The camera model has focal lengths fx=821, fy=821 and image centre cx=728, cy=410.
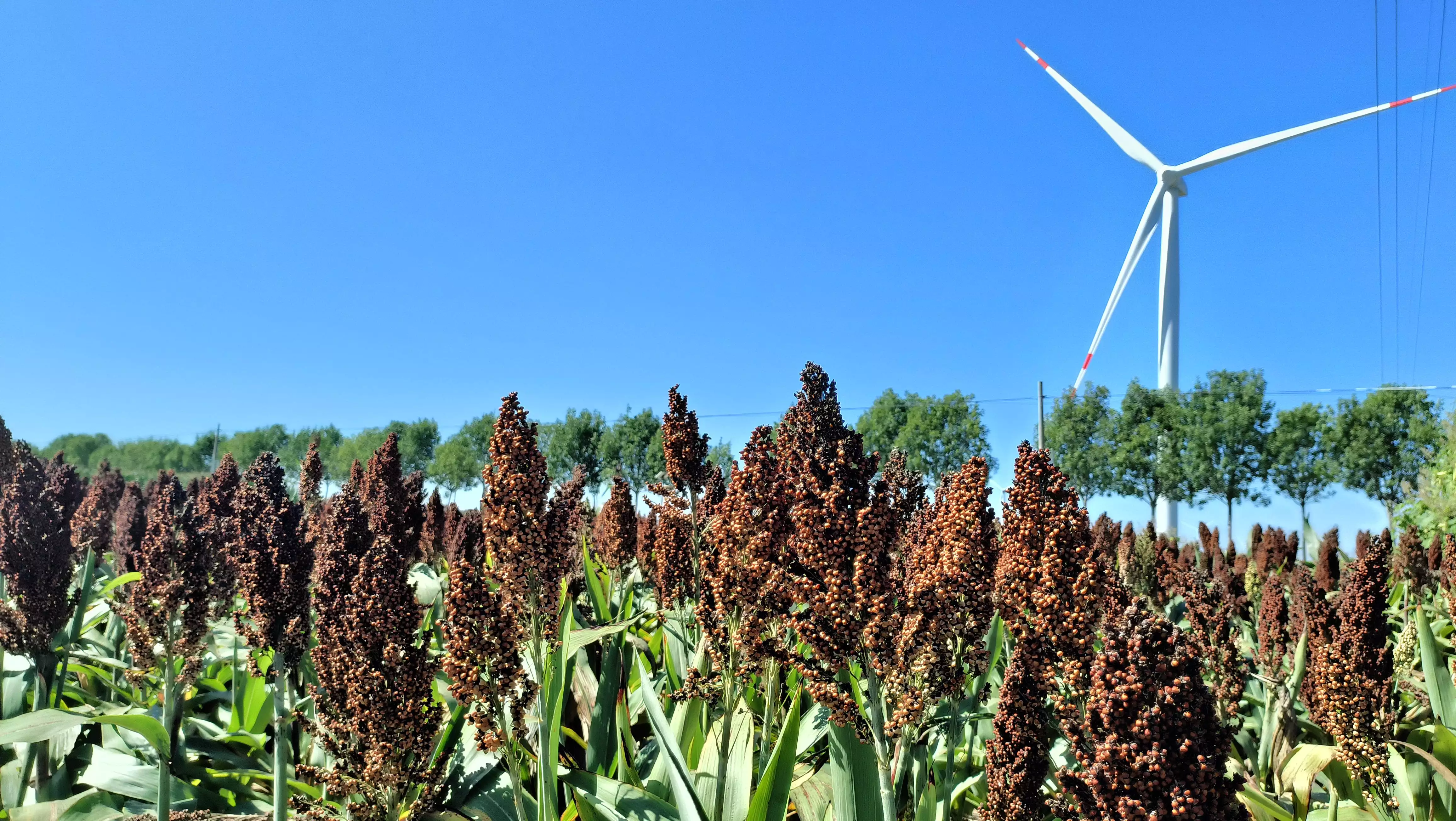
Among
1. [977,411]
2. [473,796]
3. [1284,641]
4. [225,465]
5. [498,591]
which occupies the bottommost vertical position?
[473,796]

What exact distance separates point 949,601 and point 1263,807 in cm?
289

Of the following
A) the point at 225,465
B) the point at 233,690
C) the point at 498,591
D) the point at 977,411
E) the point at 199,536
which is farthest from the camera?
the point at 977,411

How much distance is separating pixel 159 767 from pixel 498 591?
2.85m

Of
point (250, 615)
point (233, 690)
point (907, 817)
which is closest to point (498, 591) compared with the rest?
point (250, 615)

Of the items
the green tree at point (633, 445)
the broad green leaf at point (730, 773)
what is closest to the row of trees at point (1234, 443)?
the green tree at point (633, 445)

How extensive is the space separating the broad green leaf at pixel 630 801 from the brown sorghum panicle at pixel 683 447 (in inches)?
81.4

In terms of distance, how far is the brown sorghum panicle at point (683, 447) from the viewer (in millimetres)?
5711

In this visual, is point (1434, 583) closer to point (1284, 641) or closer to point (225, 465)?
point (1284, 641)

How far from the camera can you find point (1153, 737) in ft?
7.28

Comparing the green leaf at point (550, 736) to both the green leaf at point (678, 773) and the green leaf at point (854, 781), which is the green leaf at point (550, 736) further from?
the green leaf at point (854, 781)

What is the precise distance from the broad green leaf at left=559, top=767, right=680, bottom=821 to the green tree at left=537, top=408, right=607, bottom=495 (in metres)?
61.8

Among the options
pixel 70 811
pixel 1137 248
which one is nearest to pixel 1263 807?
pixel 70 811

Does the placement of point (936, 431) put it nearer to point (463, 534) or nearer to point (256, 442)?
point (463, 534)

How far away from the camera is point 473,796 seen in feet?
16.4
